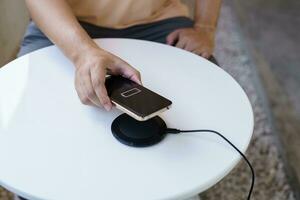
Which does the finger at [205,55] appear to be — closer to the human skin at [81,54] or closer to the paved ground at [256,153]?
the human skin at [81,54]

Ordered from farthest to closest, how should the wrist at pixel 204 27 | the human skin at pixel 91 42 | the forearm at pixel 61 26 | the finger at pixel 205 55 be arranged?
the wrist at pixel 204 27
the finger at pixel 205 55
the forearm at pixel 61 26
the human skin at pixel 91 42

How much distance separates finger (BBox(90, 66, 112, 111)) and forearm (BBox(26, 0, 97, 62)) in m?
0.10

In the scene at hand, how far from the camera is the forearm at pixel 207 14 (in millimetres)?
1157

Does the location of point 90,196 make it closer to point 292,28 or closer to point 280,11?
point 292,28

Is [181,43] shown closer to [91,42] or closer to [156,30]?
[156,30]

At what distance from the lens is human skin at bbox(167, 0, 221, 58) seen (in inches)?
40.3

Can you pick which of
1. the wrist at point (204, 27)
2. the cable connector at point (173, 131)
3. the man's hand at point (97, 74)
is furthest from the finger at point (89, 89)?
the wrist at point (204, 27)

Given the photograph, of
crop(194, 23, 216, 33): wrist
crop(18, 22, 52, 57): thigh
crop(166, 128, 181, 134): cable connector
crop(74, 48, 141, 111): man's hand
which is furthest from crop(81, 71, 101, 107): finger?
crop(194, 23, 216, 33): wrist

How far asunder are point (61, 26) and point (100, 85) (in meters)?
0.23

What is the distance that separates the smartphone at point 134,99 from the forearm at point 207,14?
0.51 m

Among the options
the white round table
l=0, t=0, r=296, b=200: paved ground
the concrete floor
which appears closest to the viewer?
the white round table

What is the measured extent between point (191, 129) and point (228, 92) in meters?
0.14

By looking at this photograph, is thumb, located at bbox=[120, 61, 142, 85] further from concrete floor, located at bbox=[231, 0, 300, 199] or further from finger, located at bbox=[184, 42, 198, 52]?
concrete floor, located at bbox=[231, 0, 300, 199]

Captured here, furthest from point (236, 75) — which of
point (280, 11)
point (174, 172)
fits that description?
point (174, 172)
